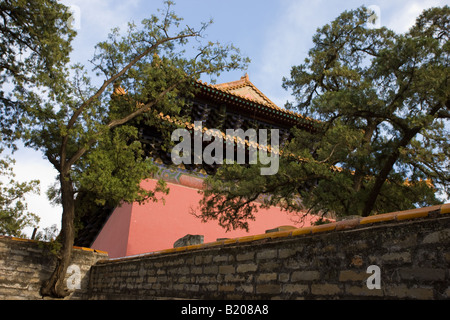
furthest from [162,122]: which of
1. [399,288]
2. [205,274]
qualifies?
[399,288]

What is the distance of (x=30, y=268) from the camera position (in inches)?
318

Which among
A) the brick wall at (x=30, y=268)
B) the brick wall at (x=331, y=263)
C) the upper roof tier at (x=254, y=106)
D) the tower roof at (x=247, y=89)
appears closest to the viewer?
the brick wall at (x=331, y=263)

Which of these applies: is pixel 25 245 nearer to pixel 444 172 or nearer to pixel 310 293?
pixel 310 293

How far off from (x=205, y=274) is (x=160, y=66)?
6.34m

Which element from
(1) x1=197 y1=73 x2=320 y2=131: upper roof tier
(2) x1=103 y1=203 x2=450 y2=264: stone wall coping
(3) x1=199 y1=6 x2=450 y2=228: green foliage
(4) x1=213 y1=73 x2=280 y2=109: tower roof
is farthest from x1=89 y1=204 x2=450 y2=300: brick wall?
(4) x1=213 y1=73 x2=280 y2=109: tower roof

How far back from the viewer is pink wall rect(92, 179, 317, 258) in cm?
935

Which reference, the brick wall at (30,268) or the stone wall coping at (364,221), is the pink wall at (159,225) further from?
the stone wall coping at (364,221)

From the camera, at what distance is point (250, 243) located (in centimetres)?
404

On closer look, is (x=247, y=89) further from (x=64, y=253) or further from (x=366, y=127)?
(x=64, y=253)

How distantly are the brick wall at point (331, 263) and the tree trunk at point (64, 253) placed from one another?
3.75 m

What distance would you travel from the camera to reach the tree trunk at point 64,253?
783cm

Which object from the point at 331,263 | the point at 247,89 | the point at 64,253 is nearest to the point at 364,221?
the point at 331,263

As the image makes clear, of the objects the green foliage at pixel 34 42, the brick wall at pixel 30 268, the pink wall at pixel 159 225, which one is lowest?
the brick wall at pixel 30 268

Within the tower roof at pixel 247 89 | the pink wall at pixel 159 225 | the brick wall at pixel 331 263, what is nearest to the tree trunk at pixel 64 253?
the pink wall at pixel 159 225
